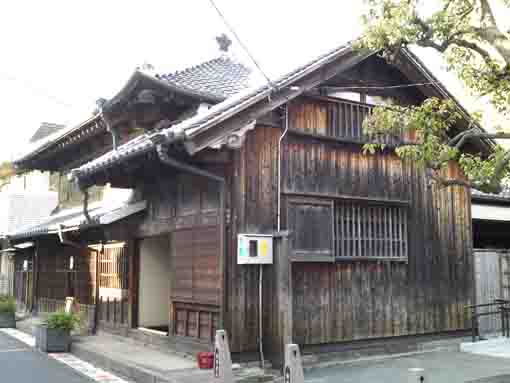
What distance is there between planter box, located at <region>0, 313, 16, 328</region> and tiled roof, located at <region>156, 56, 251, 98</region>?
1110cm

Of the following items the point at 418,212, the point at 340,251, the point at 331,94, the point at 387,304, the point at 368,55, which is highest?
the point at 368,55

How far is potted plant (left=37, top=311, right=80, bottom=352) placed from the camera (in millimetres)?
13469

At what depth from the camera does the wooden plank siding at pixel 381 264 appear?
10969 millimetres

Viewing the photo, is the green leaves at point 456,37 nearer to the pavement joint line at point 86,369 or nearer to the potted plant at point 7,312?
the pavement joint line at point 86,369

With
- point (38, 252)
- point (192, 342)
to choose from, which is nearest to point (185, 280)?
point (192, 342)

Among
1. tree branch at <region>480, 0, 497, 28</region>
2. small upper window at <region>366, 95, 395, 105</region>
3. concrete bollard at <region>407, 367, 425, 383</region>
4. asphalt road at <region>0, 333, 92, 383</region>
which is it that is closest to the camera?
tree branch at <region>480, 0, 497, 28</region>

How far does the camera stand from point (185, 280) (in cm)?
1125

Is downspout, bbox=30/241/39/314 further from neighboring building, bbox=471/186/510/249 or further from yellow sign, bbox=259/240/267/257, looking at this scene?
neighboring building, bbox=471/186/510/249

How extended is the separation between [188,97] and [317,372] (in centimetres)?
617

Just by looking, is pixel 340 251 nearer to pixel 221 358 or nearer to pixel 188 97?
pixel 221 358

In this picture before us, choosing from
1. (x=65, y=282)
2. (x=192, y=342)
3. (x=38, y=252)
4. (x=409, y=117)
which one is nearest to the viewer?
(x=409, y=117)

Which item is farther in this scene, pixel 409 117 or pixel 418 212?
pixel 418 212

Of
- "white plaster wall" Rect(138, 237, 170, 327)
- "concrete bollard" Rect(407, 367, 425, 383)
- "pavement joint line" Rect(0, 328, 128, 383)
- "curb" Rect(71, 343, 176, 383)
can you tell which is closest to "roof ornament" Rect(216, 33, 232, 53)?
"white plaster wall" Rect(138, 237, 170, 327)

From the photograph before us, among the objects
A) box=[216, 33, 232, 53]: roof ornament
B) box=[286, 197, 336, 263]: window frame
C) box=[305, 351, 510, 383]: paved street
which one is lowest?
box=[305, 351, 510, 383]: paved street
